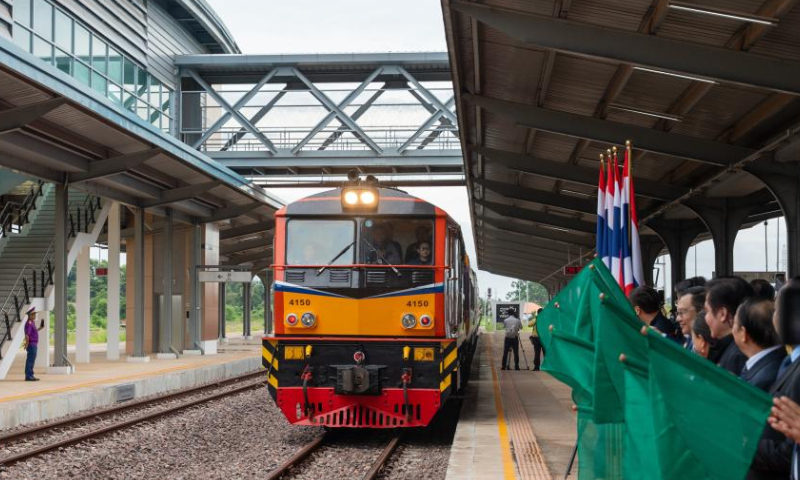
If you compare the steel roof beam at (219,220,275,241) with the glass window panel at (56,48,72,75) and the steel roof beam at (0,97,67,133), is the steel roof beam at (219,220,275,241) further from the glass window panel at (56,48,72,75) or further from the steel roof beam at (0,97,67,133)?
the steel roof beam at (0,97,67,133)

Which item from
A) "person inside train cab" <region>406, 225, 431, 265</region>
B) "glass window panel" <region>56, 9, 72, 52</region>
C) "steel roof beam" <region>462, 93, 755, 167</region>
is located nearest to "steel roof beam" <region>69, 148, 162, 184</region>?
"glass window panel" <region>56, 9, 72, 52</region>

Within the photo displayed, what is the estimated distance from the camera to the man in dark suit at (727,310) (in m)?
4.93

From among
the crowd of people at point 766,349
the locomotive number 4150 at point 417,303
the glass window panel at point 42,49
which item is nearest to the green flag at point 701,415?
the crowd of people at point 766,349

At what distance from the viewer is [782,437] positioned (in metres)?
3.76

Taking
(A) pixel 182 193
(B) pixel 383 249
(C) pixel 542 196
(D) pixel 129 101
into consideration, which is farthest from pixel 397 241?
(D) pixel 129 101

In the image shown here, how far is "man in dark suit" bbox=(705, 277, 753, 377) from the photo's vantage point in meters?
4.93

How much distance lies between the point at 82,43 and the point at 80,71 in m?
0.79


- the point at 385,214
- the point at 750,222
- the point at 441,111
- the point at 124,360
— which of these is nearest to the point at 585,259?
the point at 441,111

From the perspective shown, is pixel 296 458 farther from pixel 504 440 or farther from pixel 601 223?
pixel 601 223

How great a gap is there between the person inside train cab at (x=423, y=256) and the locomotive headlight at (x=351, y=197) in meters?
0.99

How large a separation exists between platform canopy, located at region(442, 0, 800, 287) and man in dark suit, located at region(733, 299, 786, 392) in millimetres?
5816

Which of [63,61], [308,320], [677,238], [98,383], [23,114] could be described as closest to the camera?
[308,320]

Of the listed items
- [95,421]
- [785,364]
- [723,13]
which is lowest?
[95,421]

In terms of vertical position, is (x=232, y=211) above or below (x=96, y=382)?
above
